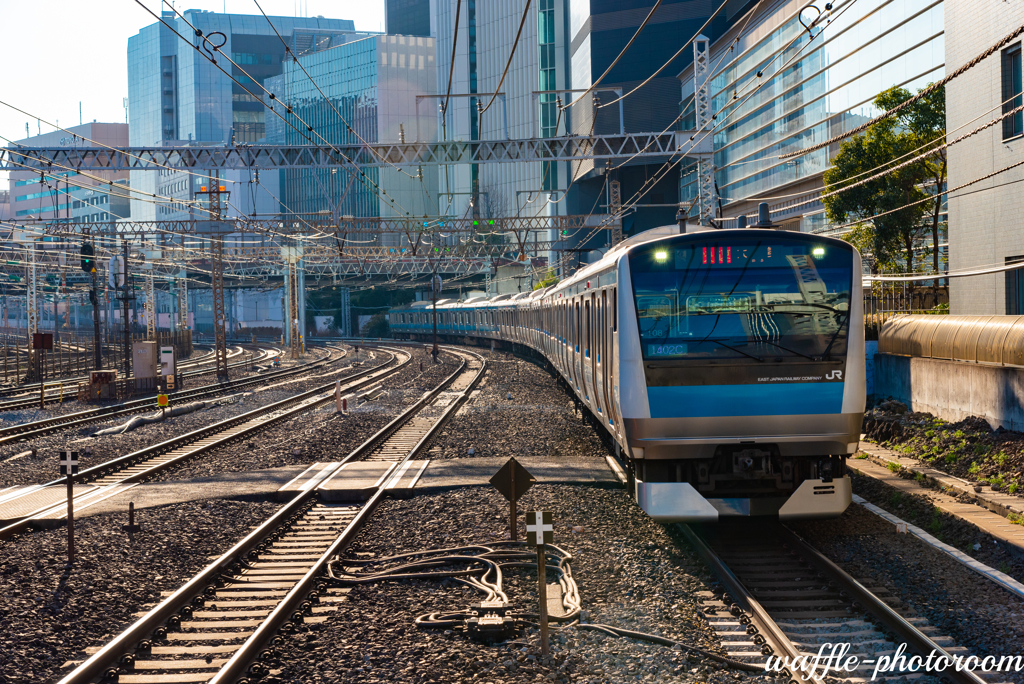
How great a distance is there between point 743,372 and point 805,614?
8.06ft

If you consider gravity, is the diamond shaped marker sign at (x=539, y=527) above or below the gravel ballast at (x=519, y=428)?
above

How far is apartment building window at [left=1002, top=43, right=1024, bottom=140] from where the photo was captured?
19.2 metres

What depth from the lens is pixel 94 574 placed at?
9.20m

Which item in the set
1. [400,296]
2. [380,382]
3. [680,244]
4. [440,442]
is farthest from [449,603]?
[400,296]

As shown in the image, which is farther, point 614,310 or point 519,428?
point 519,428

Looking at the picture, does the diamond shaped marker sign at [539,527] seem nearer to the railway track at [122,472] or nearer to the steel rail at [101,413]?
the railway track at [122,472]

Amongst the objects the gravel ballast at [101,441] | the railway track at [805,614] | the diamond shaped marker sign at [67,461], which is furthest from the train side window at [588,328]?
the gravel ballast at [101,441]

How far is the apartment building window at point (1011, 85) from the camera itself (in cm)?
1923

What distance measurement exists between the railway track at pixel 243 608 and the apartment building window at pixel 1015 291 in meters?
14.7

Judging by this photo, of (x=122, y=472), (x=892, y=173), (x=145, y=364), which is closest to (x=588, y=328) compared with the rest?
(x=122, y=472)

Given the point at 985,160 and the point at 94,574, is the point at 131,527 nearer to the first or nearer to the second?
the point at 94,574

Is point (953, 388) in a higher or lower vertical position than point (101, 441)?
higher

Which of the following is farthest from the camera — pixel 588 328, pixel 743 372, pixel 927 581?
pixel 588 328

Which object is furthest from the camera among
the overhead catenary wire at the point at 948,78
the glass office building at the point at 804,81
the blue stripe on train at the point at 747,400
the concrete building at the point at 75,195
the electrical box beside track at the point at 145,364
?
the concrete building at the point at 75,195
